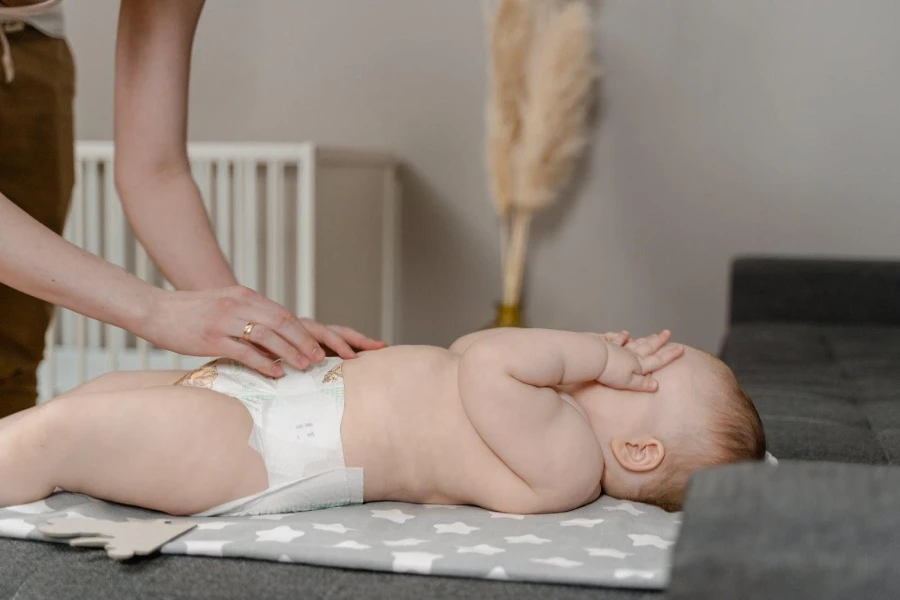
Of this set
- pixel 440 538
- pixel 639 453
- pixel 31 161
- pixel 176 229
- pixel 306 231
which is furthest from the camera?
pixel 306 231

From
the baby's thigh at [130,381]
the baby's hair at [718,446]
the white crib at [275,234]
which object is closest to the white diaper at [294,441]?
the baby's thigh at [130,381]

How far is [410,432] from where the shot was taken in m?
1.30

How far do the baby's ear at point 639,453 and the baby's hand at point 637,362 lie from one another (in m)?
0.07

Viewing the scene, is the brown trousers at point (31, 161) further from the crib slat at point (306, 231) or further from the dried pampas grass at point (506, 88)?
the dried pampas grass at point (506, 88)

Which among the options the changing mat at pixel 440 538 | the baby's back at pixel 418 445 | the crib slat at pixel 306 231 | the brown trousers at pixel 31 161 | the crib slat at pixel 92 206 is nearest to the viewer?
the changing mat at pixel 440 538

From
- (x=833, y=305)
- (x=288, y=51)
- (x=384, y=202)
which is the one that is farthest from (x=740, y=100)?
(x=288, y=51)

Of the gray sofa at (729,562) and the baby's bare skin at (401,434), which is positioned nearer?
the gray sofa at (729,562)

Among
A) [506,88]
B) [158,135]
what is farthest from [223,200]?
[158,135]

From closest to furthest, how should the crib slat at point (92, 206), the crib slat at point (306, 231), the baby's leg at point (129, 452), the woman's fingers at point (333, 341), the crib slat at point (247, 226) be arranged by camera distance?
the baby's leg at point (129, 452)
the woman's fingers at point (333, 341)
the crib slat at point (306, 231)
the crib slat at point (247, 226)
the crib slat at point (92, 206)

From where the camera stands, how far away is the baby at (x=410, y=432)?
120 cm

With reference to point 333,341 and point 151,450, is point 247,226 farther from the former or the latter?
point 151,450

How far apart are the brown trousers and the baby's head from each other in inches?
39.7

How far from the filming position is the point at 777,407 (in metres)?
1.87

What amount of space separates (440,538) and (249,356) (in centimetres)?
34
